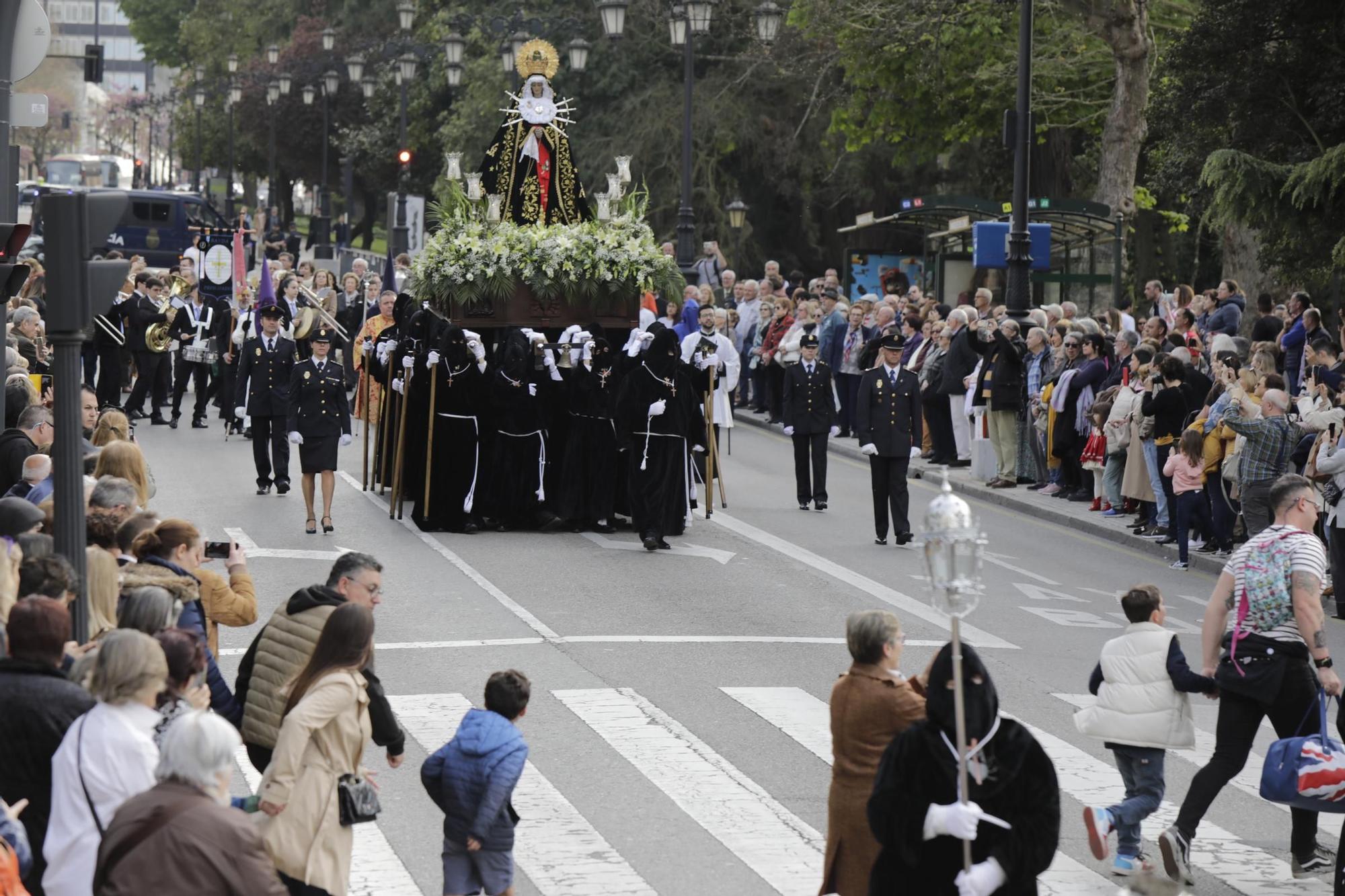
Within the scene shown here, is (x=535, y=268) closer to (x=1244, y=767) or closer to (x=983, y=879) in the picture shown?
(x=1244, y=767)

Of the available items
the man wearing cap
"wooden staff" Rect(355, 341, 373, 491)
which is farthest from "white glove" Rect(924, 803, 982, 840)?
"wooden staff" Rect(355, 341, 373, 491)

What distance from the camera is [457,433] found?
1839 centimetres

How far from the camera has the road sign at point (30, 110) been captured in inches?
501

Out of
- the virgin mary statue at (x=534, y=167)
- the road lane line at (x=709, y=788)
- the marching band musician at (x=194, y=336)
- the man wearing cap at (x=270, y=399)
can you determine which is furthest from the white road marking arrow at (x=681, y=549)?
the marching band musician at (x=194, y=336)

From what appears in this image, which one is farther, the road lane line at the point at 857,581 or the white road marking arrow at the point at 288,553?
the white road marking arrow at the point at 288,553

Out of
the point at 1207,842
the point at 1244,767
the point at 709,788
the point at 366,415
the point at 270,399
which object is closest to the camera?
the point at 1207,842

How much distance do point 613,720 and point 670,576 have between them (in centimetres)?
489

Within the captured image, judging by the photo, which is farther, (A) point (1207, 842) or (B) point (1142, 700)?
(A) point (1207, 842)

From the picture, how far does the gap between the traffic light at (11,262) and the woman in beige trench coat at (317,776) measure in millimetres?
4092

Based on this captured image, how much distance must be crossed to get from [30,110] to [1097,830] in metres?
8.26

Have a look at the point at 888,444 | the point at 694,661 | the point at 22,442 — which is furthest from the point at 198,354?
the point at 694,661

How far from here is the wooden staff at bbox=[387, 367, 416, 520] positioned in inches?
751

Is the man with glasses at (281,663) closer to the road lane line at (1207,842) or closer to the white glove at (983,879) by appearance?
the white glove at (983,879)

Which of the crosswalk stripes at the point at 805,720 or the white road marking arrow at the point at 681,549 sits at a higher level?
the white road marking arrow at the point at 681,549
